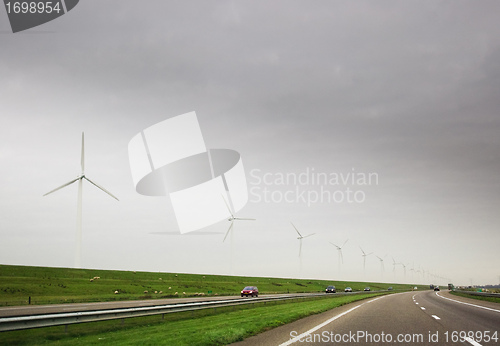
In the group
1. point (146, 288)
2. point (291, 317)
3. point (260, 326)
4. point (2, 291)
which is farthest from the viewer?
point (146, 288)

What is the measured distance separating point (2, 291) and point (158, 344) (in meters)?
45.7

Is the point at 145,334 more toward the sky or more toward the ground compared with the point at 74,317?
more toward the ground

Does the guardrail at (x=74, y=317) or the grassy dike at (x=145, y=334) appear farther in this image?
the guardrail at (x=74, y=317)

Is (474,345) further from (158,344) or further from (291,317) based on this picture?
(291,317)

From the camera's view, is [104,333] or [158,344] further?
[104,333]

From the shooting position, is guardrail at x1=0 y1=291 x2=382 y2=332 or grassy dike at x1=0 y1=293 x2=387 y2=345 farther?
guardrail at x1=0 y1=291 x2=382 y2=332

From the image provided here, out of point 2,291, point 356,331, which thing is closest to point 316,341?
point 356,331

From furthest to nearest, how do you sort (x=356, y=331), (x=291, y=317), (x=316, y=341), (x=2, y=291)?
(x=2, y=291) < (x=291, y=317) < (x=356, y=331) < (x=316, y=341)

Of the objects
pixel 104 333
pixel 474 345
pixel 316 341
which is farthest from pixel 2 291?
pixel 474 345

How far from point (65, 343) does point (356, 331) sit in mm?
9751

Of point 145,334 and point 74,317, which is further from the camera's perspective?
point 74,317

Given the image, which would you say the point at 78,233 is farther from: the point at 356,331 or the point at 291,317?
the point at 356,331

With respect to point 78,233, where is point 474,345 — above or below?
below

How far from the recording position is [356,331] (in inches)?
565
